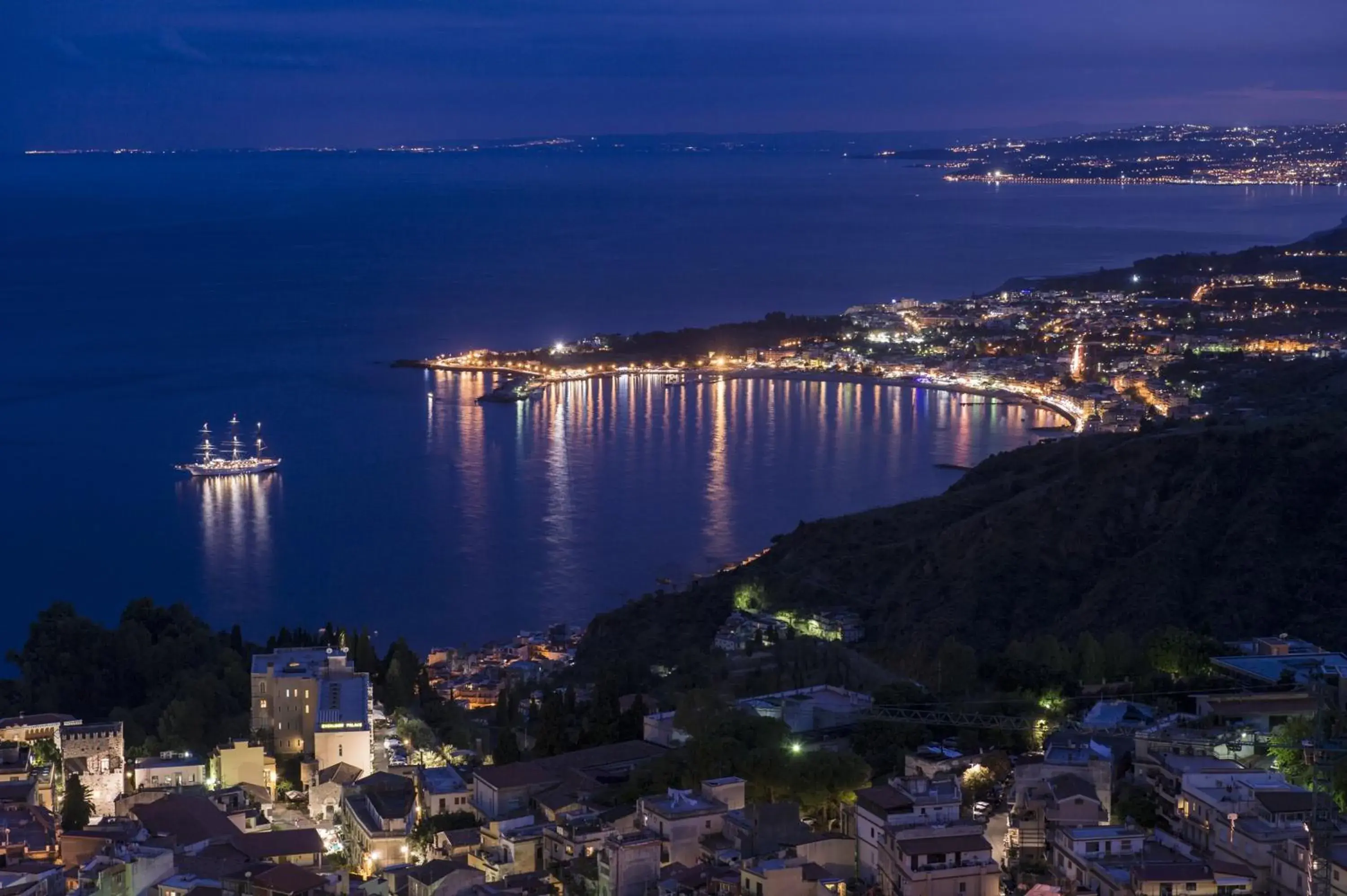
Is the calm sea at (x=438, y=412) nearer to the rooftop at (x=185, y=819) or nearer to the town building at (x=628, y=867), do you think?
the rooftop at (x=185, y=819)

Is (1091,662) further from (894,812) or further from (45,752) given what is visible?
(45,752)

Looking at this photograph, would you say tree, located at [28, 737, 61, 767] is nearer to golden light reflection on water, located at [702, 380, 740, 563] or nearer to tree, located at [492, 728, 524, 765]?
tree, located at [492, 728, 524, 765]

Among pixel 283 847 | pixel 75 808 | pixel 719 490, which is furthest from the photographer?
pixel 719 490

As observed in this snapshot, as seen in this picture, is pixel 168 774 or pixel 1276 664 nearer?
pixel 168 774

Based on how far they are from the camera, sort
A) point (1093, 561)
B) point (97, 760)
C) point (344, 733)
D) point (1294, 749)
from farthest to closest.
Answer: point (1093, 561), point (344, 733), point (97, 760), point (1294, 749)

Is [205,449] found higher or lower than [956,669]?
lower

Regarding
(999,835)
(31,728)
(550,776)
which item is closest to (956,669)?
(550,776)

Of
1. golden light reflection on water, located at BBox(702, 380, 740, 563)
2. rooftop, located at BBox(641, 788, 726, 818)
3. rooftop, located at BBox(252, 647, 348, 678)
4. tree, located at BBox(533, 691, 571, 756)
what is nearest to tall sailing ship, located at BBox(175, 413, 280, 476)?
golden light reflection on water, located at BBox(702, 380, 740, 563)
